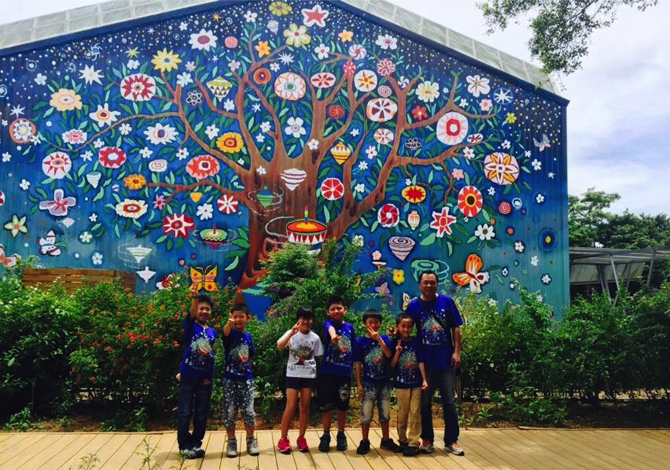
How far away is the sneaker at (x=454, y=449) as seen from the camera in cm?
597

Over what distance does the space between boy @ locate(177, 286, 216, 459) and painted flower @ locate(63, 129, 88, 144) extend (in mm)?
8656

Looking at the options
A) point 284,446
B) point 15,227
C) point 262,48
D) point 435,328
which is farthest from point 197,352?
point 262,48

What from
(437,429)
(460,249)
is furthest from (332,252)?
(437,429)

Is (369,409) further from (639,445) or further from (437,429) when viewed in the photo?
(639,445)

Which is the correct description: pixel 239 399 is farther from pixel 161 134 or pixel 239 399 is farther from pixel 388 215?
pixel 161 134

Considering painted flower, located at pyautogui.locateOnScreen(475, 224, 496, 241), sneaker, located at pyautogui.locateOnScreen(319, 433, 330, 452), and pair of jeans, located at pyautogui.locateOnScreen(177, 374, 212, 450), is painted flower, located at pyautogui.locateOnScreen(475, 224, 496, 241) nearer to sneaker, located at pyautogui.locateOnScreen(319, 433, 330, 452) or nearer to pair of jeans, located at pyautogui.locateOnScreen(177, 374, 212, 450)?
sneaker, located at pyautogui.locateOnScreen(319, 433, 330, 452)

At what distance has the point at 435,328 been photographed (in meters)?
6.14

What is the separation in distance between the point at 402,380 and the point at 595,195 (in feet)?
114

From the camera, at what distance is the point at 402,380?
6090 millimetres

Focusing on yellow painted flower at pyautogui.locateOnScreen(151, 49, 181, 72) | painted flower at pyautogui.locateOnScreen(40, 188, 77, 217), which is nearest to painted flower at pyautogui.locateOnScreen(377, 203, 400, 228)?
yellow painted flower at pyautogui.locateOnScreen(151, 49, 181, 72)

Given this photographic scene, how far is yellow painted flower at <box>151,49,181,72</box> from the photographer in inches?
526

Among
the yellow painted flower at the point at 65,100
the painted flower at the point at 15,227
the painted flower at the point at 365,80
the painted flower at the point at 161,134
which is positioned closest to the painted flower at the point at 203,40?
the painted flower at the point at 161,134

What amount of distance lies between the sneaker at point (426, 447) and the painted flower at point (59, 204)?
9.87 m

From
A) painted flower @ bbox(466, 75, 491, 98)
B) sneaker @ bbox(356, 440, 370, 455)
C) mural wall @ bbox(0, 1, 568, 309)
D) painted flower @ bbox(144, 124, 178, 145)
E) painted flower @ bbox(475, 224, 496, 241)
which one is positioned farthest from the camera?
painted flower @ bbox(466, 75, 491, 98)
